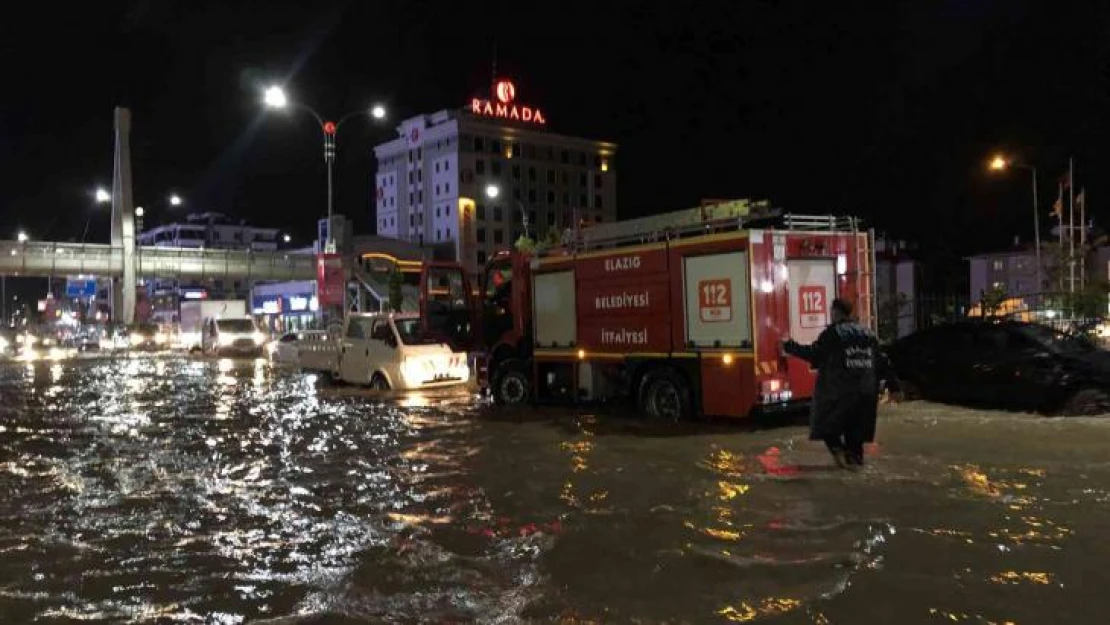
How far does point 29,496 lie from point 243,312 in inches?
1740

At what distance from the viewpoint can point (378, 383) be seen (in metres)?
18.0

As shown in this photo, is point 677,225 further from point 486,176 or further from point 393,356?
point 486,176

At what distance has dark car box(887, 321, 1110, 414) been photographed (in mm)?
11883

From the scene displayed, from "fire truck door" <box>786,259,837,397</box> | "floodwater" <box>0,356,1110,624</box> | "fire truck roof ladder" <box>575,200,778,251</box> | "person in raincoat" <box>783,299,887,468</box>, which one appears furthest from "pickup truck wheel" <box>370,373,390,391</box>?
"person in raincoat" <box>783,299,887,468</box>

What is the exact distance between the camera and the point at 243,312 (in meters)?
50.7

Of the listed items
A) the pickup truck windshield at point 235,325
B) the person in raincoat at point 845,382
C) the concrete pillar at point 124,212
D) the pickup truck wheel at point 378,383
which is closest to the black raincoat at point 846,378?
the person in raincoat at point 845,382

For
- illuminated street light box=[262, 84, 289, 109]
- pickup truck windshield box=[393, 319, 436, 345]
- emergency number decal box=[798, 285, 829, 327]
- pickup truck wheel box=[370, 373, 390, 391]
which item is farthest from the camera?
illuminated street light box=[262, 84, 289, 109]

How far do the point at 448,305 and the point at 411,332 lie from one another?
3.30 feet

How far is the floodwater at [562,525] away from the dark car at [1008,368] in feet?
1.76

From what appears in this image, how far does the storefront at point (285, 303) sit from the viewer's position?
Answer: 7744 centimetres

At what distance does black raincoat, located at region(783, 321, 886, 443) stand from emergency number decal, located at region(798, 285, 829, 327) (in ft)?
9.93

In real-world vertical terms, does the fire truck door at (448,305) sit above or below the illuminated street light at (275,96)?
below

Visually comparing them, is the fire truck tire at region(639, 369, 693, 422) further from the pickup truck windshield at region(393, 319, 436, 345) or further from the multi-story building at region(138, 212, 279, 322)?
the multi-story building at region(138, 212, 279, 322)

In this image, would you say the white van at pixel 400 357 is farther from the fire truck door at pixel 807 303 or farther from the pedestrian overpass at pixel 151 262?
the pedestrian overpass at pixel 151 262
